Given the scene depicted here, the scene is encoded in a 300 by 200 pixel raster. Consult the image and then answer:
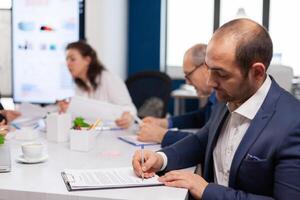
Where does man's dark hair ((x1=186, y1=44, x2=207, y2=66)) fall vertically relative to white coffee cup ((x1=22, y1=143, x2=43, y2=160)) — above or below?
above

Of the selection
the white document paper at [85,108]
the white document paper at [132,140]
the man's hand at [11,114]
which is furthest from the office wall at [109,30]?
the white document paper at [132,140]

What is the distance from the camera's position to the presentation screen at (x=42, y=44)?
350 cm

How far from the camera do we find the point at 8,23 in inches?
141

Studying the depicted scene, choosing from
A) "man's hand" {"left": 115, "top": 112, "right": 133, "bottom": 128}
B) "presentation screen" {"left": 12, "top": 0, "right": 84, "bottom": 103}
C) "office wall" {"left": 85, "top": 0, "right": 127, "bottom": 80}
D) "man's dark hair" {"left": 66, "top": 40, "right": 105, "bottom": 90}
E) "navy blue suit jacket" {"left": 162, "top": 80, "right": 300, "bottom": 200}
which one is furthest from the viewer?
"office wall" {"left": 85, "top": 0, "right": 127, "bottom": 80}

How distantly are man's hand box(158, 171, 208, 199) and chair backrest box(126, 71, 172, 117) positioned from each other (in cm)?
169

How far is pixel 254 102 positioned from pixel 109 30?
125 inches

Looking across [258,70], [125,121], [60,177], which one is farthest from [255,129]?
[125,121]

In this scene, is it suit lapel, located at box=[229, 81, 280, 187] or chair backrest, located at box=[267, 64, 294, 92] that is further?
chair backrest, located at box=[267, 64, 294, 92]

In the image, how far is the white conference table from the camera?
127cm

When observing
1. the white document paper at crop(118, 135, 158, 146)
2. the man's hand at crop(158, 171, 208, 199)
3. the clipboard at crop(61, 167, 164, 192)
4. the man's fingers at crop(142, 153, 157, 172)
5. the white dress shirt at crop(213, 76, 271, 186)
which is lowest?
the white document paper at crop(118, 135, 158, 146)

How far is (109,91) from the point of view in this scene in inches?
117

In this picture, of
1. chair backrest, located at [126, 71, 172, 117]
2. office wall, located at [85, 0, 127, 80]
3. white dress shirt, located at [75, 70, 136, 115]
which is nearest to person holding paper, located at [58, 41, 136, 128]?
white dress shirt, located at [75, 70, 136, 115]

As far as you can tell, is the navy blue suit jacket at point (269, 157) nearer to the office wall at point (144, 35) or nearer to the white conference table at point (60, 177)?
the white conference table at point (60, 177)

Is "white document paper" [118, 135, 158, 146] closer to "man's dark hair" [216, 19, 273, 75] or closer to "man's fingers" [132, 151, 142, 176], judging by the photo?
"man's fingers" [132, 151, 142, 176]
